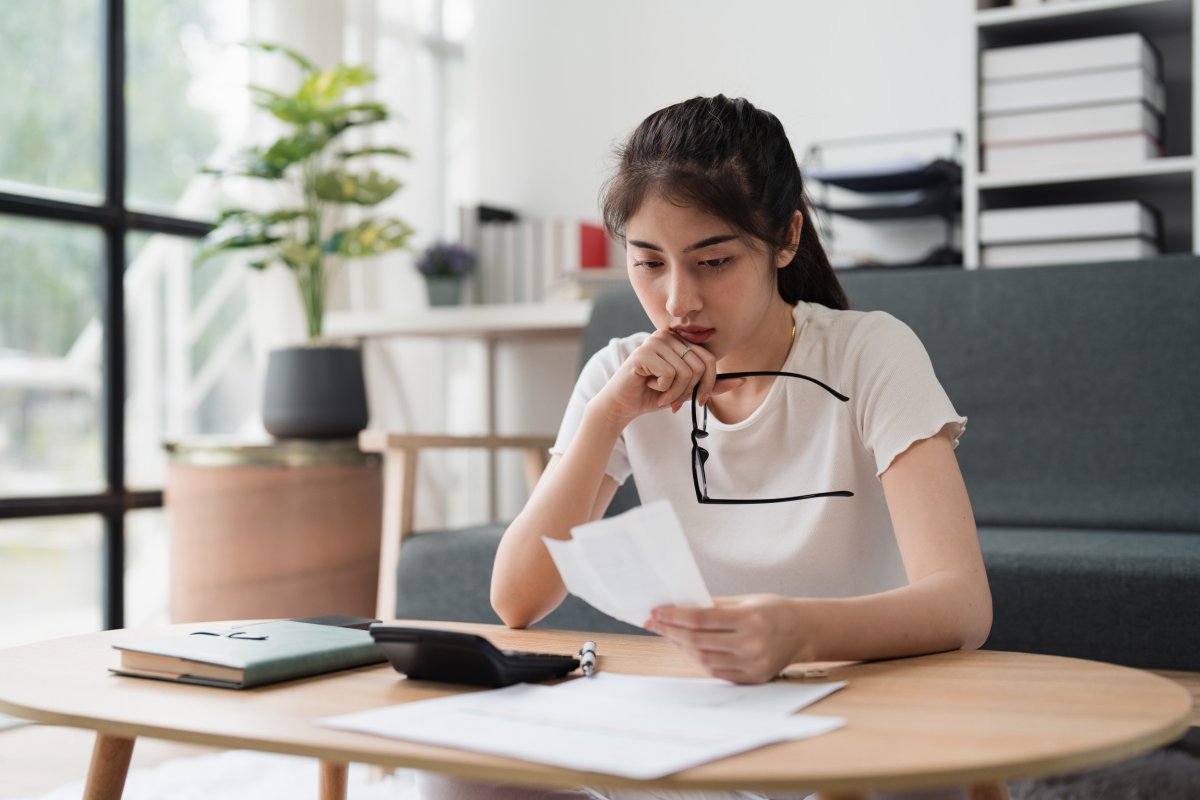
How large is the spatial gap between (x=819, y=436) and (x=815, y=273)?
246mm

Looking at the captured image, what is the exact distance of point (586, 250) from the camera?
11.0 ft

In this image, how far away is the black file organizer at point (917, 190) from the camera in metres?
2.77

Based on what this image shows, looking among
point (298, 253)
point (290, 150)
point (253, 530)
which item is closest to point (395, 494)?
point (253, 530)

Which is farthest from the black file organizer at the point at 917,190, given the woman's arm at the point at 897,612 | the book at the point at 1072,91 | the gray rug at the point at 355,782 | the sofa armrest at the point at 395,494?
the woman's arm at the point at 897,612

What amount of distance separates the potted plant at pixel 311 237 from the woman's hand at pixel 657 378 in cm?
159

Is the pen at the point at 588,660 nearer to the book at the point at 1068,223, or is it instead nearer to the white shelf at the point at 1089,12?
the book at the point at 1068,223

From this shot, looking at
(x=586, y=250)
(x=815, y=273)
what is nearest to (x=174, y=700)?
(x=815, y=273)

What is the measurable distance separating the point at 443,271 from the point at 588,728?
2708 millimetres

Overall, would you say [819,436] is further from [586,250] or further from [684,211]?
[586,250]

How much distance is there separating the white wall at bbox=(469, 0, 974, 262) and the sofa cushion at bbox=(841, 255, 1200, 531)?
61 cm

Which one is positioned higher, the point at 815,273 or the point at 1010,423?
the point at 815,273

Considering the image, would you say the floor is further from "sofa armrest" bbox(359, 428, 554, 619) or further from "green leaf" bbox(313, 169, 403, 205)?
"green leaf" bbox(313, 169, 403, 205)

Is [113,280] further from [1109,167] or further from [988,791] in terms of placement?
[988,791]

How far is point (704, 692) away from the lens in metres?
0.82
